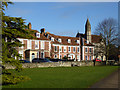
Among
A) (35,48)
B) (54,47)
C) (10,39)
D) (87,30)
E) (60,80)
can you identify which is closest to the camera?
(10,39)

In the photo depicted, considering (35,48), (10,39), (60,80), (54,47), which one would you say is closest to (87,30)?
(54,47)

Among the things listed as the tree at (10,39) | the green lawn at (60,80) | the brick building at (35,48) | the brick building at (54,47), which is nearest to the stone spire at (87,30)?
the brick building at (54,47)

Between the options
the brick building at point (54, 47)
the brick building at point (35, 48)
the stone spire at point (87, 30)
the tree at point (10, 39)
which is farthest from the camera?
the stone spire at point (87, 30)

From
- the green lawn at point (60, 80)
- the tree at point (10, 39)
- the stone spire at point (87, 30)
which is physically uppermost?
the stone spire at point (87, 30)

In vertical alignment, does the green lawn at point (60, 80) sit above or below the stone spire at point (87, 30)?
below

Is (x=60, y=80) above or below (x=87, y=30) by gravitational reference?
below

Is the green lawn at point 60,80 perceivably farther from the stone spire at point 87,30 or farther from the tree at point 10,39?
the stone spire at point 87,30

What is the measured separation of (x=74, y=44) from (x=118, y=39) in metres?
22.1

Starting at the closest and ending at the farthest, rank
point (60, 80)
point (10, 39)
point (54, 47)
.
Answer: point (10, 39), point (60, 80), point (54, 47)

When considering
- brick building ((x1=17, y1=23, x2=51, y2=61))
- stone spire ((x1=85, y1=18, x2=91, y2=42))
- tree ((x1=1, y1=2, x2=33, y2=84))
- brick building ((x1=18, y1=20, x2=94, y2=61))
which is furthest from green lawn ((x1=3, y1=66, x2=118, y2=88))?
stone spire ((x1=85, y1=18, x2=91, y2=42))

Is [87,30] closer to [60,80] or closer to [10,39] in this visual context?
[60,80]

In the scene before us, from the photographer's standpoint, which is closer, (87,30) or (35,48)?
(35,48)

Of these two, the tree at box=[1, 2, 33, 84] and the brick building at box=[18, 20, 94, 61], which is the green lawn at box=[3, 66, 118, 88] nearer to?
the tree at box=[1, 2, 33, 84]

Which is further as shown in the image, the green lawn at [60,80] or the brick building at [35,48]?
the brick building at [35,48]
